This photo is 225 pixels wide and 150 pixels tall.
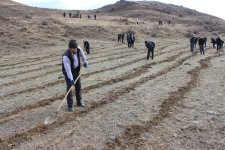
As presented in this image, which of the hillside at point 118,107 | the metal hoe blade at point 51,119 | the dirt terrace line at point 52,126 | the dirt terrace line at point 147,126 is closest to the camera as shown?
the dirt terrace line at point 147,126

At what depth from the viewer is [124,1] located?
391 feet

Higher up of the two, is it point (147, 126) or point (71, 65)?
point (71, 65)

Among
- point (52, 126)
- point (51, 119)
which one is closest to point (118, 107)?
point (51, 119)

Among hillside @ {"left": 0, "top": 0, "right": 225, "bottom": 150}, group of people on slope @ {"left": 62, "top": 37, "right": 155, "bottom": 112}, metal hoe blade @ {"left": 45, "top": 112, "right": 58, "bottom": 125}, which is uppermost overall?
group of people on slope @ {"left": 62, "top": 37, "right": 155, "bottom": 112}

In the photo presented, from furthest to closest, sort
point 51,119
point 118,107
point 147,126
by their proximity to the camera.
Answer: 1. point 118,107
2. point 51,119
3. point 147,126

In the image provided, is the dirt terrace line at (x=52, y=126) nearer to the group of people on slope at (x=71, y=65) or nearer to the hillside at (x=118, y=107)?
the hillside at (x=118, y=107)

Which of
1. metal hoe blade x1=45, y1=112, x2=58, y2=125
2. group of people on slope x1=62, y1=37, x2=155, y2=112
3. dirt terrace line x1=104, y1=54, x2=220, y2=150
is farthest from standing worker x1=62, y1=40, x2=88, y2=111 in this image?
dirt terrace line x1=104, y1=54, x2=220, y2=150

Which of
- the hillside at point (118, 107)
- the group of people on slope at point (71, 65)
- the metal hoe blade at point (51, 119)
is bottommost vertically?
→ the hillside at point (118, 107)

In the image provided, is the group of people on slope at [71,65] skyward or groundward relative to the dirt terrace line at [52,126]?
skyward

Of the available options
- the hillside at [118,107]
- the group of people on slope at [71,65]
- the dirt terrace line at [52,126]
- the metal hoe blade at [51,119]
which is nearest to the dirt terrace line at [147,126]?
the hillside at [118,107]

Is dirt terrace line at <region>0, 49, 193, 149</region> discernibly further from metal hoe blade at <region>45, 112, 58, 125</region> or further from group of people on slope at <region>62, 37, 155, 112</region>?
group of people on slope at <region>62, 37, 155, 112</region>

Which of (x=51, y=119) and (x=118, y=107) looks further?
(x=118, y=107)

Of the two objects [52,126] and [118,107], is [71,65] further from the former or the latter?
[52,126]

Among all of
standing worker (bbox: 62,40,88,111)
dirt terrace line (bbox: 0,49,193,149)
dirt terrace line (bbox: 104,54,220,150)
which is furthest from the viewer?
standing worker (bbox: 62,40,88,111)
